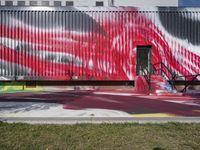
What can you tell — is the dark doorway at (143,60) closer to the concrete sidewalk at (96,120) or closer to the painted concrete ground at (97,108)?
the painted concrete ground at (97,108)

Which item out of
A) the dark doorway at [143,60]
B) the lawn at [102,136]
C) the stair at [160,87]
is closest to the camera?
the lawn at [102,136]

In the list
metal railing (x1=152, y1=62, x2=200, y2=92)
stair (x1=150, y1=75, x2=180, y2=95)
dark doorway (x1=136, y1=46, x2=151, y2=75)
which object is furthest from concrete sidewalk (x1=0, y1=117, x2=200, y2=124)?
dark doorway (x1=136, y1=46, x2=151, y2=75)

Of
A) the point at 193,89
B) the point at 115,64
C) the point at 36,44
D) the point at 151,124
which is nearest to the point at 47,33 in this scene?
the point at 36,44

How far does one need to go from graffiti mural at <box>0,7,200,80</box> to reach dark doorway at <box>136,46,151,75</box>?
0.34 meters

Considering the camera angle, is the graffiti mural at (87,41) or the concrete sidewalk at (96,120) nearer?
the concrete sidewalk at (96,120)

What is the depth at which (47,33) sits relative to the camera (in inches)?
675

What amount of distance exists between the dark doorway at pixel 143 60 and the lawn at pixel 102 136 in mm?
9714

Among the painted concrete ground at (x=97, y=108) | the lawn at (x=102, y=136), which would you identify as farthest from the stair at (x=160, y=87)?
the lawn at (x=102, y=136)

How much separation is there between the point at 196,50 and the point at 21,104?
402 inches

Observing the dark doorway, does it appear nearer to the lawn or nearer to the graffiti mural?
the graffiti mural

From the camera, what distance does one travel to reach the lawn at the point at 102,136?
21.1 ft

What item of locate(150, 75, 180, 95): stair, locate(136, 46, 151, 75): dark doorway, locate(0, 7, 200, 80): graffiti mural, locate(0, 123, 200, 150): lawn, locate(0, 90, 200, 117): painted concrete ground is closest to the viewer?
locate(0, 123, 200, 150): lawn

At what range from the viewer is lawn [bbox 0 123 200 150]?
21.1 ft

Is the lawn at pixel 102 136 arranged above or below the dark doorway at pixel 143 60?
below
